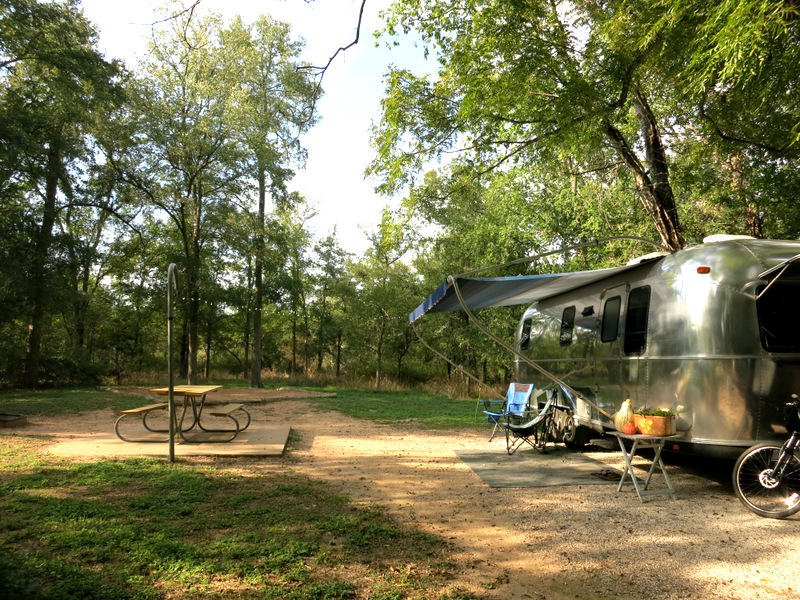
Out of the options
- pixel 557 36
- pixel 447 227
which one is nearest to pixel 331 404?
pixel 557 36

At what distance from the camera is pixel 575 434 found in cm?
738

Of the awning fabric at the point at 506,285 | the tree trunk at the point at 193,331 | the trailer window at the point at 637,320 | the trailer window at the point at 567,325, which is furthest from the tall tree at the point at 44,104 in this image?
the trailer window at the point at 637,320

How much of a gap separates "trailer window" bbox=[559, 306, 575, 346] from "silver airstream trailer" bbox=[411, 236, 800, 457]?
1.00 m

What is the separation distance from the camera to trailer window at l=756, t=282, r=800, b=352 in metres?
4.61

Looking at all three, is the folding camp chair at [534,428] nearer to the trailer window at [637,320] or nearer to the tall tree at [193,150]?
the trailer window at [637,320]

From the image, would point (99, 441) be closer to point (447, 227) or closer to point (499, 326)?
point (499, 326)

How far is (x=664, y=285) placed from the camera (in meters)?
5.40

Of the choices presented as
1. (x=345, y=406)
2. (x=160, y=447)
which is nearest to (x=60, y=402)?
(x=345, y=406)

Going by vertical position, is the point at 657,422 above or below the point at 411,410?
above

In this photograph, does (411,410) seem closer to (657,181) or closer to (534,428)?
(534,428)

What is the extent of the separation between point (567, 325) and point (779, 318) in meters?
3.25

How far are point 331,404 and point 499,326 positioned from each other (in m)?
8.20

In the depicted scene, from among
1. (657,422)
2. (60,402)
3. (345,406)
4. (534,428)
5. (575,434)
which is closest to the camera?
(657,422)

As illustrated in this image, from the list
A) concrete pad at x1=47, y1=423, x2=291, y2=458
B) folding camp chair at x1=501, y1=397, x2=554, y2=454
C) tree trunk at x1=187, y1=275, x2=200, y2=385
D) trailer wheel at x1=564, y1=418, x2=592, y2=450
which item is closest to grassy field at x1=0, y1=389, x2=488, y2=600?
concrete pad at x1=47, y1=423, x2=291, y2=458
